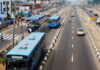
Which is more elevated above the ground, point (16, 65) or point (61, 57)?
point (16, 65)

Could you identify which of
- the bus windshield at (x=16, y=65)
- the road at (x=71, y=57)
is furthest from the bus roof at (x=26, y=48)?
the road at (x=71, y=57)

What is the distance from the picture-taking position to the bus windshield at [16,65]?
715 inches

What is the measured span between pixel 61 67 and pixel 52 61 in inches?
93.2

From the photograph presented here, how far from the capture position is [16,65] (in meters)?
18.2

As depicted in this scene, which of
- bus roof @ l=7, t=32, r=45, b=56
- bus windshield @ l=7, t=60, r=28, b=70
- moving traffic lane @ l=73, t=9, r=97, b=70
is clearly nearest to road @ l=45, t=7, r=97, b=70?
moving traffic lane @ l=73, t=9, r=97, b=70

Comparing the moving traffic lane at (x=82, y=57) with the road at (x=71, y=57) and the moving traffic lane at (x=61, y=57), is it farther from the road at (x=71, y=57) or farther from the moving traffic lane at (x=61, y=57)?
the moving traffic lane at (x=61, y=57)

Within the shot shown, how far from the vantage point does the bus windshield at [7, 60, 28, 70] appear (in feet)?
59.6

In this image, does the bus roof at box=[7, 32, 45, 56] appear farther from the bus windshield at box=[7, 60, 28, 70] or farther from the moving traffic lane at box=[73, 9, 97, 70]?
the moving traffic lane at box=[73, 9, 97, 70]

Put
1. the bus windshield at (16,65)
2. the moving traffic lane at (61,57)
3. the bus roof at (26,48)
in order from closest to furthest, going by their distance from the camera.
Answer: the bus windshield at (16,65)
the bus roof at (26,48)
the moving traffic lane at (61,57)

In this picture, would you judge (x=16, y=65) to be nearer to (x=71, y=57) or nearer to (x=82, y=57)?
(x=71, y=57)

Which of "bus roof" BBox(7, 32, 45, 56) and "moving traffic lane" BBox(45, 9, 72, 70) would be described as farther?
"moving traffic lane" BBox(45, 9, 72, 70)

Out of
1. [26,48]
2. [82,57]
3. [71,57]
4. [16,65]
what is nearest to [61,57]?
[71,57]

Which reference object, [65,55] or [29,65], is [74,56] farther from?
[29,65]

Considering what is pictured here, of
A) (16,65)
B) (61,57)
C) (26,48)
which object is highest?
(26,48)
